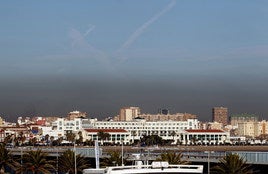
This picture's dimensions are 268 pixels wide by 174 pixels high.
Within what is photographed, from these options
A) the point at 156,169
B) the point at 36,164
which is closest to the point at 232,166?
the point at 36,164

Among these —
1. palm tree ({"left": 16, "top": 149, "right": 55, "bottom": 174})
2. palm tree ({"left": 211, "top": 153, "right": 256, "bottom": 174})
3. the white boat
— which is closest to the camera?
the white boat

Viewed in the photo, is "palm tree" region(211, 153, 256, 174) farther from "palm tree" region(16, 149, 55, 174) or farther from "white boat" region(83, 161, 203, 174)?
"white boat" region(83, 161, 203, 174)

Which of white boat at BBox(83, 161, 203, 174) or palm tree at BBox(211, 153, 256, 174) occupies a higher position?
white boat at BBox(83, 161, 203, 174)

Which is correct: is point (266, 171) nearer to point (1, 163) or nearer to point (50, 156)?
point (1, 163)

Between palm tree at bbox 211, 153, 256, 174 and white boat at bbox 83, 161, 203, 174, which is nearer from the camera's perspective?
white boat at bbox 83, 161, 203, 174

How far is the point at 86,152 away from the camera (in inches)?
3693

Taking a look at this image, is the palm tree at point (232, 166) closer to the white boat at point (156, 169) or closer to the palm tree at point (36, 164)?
the palm tree at point (36, 164)

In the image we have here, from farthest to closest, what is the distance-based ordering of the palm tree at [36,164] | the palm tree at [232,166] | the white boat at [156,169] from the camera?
the palm tree at [36,164]
the palm tree at [232,166]
the white boat at [156,169]

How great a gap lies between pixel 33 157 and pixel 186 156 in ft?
73.9

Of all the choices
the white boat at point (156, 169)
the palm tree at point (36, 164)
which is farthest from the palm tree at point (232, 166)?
the white boat at point (156, 169)

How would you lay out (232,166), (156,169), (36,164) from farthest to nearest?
1. (36,164)
2. (232,166)
3. (156,169)

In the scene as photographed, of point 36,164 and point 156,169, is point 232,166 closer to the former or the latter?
point 36,164

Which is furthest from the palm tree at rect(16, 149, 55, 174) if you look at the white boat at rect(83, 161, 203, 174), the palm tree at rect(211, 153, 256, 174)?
the white boat at rect(83, 161, 203, 174)

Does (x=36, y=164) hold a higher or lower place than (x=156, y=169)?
lower
